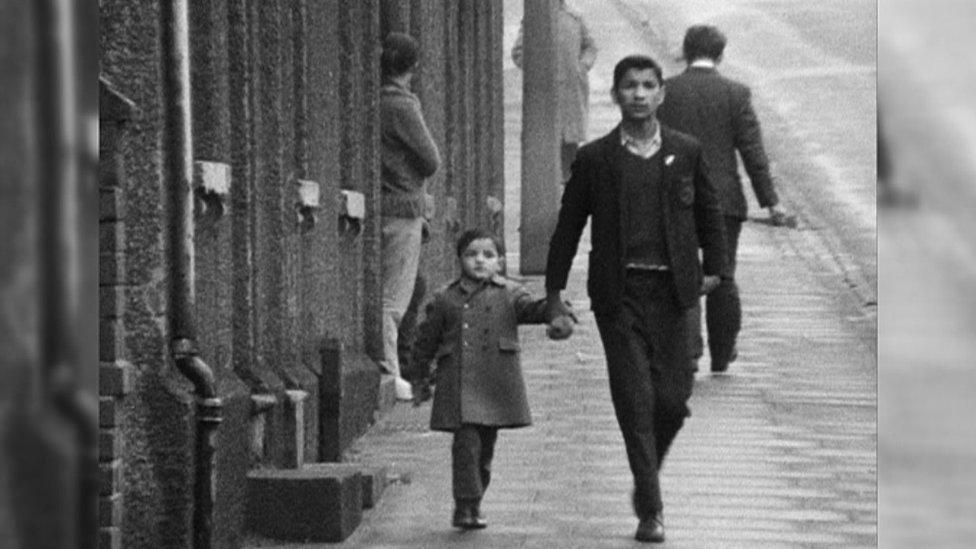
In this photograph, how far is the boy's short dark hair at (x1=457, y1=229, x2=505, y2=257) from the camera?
395 cm

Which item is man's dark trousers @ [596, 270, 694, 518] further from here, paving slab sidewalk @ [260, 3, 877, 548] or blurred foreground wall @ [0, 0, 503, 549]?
blurred foreground wall @ [0, 0, 503, 549]

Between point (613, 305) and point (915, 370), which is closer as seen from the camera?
point (915, 370)

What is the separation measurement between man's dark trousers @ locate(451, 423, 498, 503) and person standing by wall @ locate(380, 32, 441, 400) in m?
0.40

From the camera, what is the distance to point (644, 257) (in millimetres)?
4062

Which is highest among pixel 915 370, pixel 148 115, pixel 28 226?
pixel 148 115

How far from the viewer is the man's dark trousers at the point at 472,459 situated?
411 centimetres

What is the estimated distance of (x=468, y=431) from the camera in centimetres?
416

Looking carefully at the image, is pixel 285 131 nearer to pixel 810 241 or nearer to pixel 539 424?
pixel 539 424

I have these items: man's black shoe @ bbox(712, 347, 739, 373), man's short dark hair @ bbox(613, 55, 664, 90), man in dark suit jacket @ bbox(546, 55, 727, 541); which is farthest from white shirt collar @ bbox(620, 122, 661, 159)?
man's black shoe @ bbox(712, 347, 739, 373)

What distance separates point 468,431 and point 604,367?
1.03ft

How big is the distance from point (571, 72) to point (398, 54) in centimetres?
56

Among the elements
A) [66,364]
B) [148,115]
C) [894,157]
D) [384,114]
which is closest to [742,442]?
[384,114]

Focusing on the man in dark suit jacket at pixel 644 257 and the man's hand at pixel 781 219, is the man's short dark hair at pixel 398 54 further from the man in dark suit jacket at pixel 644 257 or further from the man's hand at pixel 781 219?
the man's hand at pixel 781 219

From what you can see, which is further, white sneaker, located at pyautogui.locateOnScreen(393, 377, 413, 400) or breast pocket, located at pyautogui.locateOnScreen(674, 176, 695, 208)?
white sneaker, located at pyautogui.locateOnScreen(393, 377, 413, 400)
